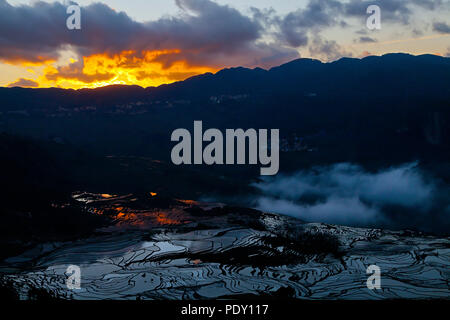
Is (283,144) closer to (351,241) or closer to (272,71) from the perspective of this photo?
(272,71)

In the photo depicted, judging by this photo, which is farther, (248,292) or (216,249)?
(216,249)

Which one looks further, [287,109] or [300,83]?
[300,83]

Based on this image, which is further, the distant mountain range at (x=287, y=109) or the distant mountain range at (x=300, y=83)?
the distant mountain range at (x=300, y=83)

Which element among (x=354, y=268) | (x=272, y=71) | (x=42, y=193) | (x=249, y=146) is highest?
(x=272, y=71)

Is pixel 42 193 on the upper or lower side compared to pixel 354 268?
upper

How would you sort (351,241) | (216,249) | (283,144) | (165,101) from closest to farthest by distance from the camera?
(216,249), (351,241), (283,144), (165,101)

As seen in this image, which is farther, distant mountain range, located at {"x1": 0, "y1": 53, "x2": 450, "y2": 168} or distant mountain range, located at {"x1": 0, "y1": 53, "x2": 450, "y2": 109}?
distant mountain range, located at {"x1": 0, "y1": 53, "x2": 450, "y2": 109}

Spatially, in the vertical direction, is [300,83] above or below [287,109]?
above
